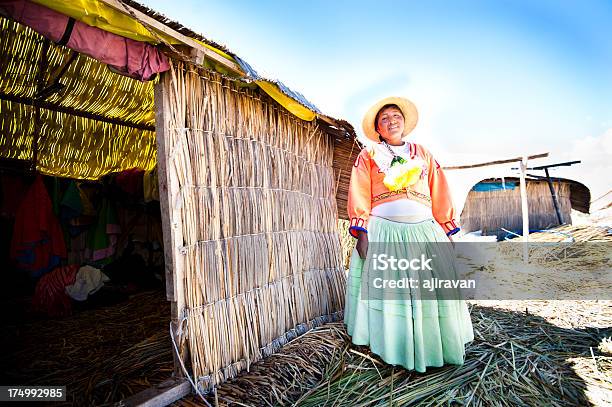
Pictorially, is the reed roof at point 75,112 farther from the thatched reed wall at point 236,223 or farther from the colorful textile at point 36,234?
the colorful textile at point 36,234

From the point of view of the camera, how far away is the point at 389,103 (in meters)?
2.95

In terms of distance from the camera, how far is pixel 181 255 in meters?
2.12

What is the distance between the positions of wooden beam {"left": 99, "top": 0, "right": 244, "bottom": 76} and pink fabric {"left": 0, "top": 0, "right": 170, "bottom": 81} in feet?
0.54

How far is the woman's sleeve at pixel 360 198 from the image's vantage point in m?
2.70

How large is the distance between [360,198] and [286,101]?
1.02 m

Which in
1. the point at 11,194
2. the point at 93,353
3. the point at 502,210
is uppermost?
the point at 11,194

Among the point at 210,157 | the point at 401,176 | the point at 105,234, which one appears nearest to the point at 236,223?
the point at 210,157

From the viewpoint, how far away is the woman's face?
2.85 metres

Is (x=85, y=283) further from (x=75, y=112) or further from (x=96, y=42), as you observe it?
(x=96, y=42)

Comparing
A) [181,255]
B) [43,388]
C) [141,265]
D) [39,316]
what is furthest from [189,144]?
[141,265]

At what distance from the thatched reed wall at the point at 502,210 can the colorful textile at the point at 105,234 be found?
1118 centimetres

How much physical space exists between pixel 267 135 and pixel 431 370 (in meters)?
2.18

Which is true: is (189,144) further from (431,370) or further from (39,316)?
(39,316)

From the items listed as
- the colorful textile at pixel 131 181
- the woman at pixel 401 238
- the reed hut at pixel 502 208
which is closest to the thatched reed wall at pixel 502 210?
the reed hut at pixel 502 208
